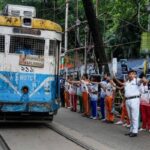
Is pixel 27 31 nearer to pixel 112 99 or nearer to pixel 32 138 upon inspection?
pixel 32 138

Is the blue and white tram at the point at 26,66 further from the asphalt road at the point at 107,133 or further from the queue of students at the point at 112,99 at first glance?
the queue of students at the point at 112,99

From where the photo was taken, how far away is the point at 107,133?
50.3ft

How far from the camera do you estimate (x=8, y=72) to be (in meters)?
15.8

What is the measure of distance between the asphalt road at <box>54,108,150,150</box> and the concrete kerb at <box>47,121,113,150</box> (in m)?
0.19

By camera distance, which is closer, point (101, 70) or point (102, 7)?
point (101, 70)

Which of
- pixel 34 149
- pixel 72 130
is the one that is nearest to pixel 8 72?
pixel 72 130

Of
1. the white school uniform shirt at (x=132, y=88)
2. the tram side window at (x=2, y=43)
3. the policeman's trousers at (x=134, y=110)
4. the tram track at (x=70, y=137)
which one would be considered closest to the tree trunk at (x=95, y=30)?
the tram track at (x=70, y=137)

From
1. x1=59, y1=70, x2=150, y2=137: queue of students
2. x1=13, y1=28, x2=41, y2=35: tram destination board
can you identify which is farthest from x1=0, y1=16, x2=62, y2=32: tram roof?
x1=59, y1=70, x2=150, y2=137: queue of students

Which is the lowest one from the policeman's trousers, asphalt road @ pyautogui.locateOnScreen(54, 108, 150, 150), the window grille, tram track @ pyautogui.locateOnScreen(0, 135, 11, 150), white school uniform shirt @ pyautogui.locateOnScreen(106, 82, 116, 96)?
asphalt road @ pyautogui.locateOnScreen(54, 108, 150, 150)

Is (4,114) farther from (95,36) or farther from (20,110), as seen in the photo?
(95,36)

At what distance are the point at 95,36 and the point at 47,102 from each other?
7.96 m

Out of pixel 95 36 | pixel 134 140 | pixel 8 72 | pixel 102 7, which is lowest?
pixel 134 140

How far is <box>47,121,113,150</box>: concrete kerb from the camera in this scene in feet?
40.3

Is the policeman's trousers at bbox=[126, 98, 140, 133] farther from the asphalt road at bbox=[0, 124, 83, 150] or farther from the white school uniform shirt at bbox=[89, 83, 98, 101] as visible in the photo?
the white school uniform shirt at bbox=[89, 83, 98, 101]
